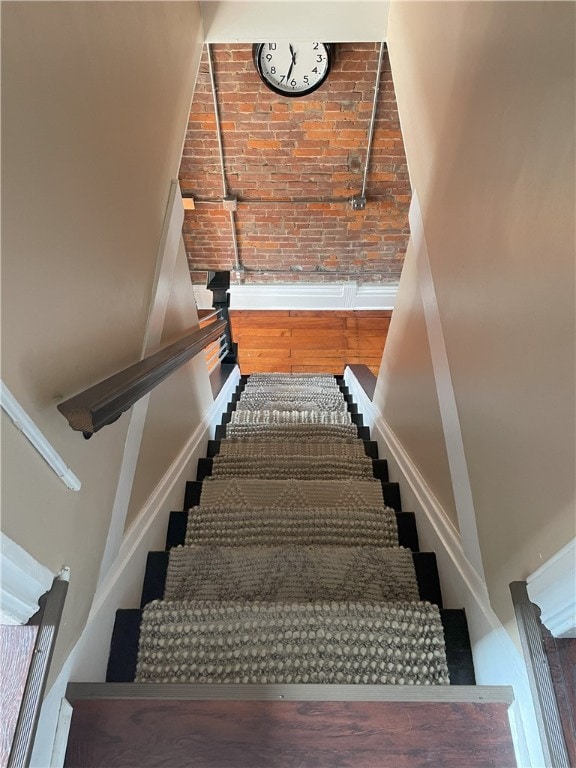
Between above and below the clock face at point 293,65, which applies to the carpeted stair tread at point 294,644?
below

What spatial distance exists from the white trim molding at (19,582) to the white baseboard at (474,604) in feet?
2.93

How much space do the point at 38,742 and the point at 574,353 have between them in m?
1.10

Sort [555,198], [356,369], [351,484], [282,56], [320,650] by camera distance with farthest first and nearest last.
Result: 1. [356,369]
2. [282,56]
3. [351,484]
4. [320,650]
5. [555,198]

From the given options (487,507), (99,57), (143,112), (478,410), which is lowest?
(487,507)

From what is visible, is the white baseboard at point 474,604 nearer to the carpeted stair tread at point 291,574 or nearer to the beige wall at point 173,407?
the carpeted stair tread at point 291,574

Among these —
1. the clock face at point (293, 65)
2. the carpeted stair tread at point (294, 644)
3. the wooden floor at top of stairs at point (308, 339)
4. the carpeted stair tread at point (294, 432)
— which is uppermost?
the clock face at point (293, 65)

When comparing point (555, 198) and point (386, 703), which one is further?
point (386, 703)

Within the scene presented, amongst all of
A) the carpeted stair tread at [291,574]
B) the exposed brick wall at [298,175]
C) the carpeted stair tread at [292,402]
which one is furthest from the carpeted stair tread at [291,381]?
the carpeted stair tread at [291,574]

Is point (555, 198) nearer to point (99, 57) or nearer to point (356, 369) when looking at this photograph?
point (99, 57)

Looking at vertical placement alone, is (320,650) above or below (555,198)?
below

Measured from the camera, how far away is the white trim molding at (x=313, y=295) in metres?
4.32

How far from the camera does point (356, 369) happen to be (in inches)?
121

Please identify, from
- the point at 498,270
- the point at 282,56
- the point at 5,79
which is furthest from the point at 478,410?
the point at 282,56

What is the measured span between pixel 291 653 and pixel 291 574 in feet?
0.83
